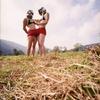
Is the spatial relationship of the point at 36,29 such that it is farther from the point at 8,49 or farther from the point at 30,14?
the point at 8,49

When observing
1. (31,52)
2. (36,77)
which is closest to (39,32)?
(31,52)

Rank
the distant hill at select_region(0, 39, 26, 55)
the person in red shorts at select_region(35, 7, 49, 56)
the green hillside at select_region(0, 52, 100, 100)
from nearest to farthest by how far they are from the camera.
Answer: the green hillside at select_region(0, 52, 100, 100) < the person in red shorts at select_region(35, 7, 49, 56) < the distant hill at select_region(0, 39, 26, 55)

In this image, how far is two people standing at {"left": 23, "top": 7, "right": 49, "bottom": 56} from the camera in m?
9.38

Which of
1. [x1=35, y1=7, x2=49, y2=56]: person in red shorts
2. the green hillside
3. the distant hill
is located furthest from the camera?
the distant hill

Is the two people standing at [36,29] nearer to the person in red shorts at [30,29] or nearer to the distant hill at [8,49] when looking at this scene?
the person in red shorts at [30,29]

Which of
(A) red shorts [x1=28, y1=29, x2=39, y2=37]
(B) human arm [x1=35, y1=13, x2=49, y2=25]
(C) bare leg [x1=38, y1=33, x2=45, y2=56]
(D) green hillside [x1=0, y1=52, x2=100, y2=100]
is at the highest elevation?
(B) human arm [x1=35, y1=13, x2=49, y2=25]

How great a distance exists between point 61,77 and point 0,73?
1.01 meters

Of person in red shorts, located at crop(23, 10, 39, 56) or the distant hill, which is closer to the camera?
person in red shorts, located at crop(23, 10, 39, 56)

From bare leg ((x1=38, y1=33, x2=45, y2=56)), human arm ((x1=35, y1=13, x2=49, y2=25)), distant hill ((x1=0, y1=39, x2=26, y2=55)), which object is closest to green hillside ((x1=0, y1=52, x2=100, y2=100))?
bare leg ((x1=38, y1=33, x2=45, y2=56))

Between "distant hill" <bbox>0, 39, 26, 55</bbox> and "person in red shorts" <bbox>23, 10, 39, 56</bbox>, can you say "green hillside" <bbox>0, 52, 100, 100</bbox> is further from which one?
"distant hill" <bbox>0, 39, 26, 55</bbox>

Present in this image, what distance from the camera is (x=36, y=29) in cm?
948

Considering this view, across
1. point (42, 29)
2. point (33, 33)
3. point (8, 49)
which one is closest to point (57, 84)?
point (42, 29)

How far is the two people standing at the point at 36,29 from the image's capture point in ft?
30.8

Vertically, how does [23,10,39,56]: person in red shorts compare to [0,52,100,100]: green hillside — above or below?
above
